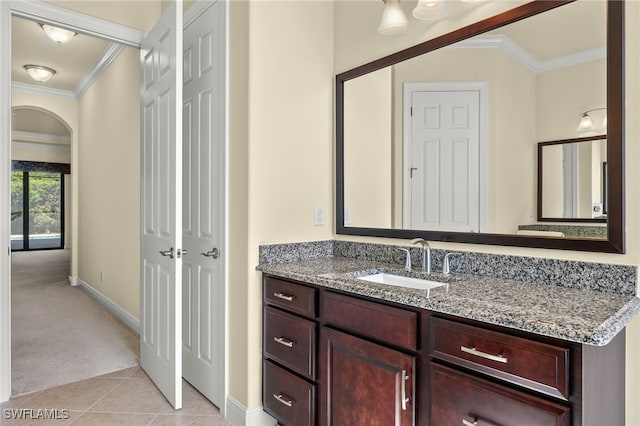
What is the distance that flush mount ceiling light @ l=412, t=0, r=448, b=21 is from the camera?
1.82m

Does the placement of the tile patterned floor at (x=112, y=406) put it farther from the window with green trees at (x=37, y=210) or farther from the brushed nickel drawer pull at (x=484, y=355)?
the window with green trees at (x=37, y=210)

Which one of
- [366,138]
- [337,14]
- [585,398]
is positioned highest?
[337,14]

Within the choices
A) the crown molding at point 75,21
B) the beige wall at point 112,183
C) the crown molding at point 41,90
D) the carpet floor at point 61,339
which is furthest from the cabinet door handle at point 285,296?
the crown molding at point 41,90

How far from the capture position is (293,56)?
Answer: 2.26m

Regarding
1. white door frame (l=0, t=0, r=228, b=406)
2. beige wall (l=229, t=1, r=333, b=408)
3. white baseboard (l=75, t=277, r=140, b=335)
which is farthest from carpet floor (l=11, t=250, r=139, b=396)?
beige wall (l=229, t=1, r=333, b=408)

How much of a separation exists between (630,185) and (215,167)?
6.24 feet

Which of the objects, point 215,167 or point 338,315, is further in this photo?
point 215,167

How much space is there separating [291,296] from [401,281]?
0.53 meters

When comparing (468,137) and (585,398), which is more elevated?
(468,137)

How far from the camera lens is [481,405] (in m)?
1.20

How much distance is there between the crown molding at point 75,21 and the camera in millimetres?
2389

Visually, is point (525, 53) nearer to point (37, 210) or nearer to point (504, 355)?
point (504, 355)

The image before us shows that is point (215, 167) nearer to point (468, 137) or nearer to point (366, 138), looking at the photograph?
point (366, 138)

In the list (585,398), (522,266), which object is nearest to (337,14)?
(522,266)
